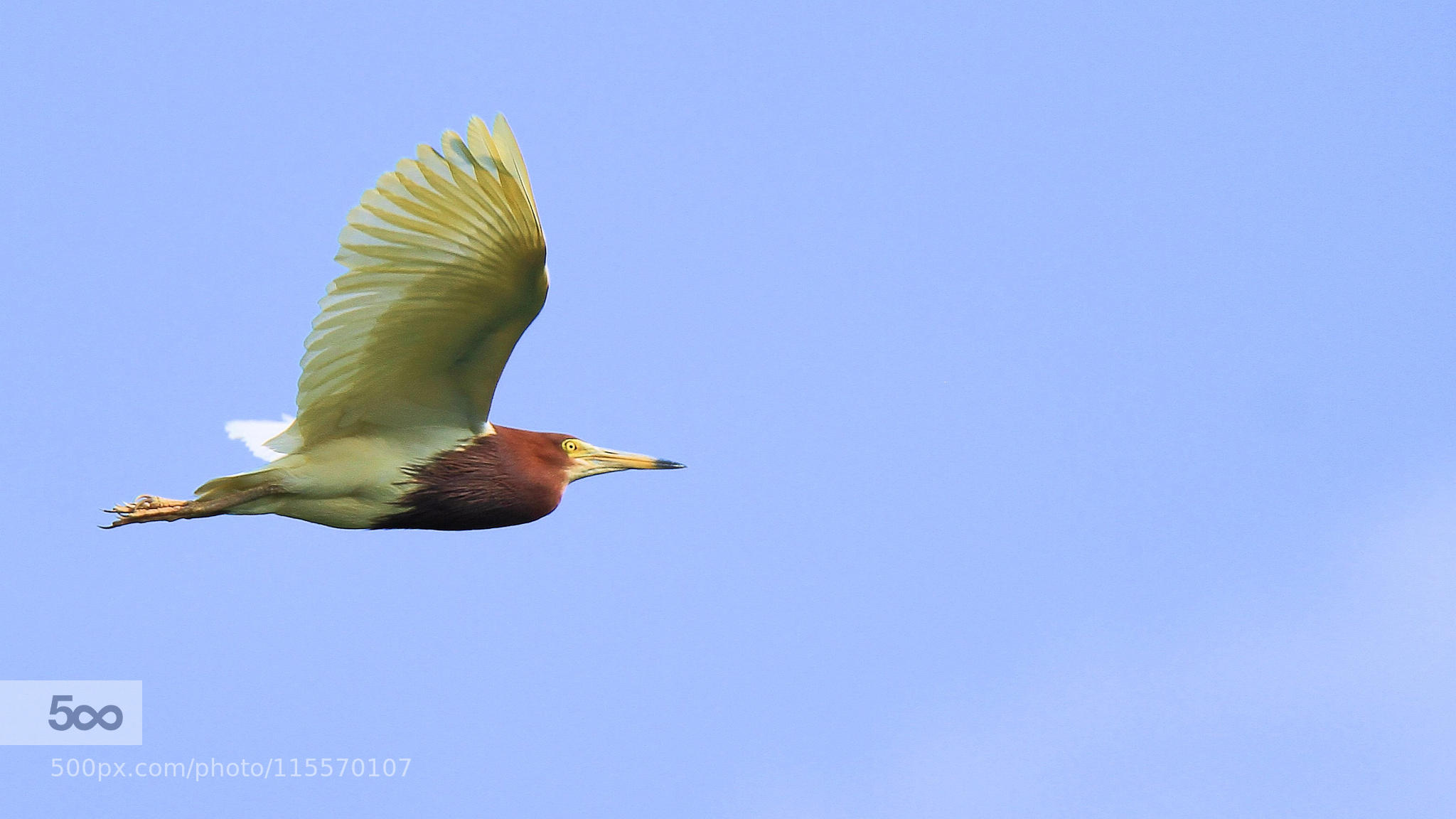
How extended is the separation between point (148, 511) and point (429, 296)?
2.59 metres

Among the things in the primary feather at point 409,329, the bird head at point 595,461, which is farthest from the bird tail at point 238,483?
the bird head at point 595,461

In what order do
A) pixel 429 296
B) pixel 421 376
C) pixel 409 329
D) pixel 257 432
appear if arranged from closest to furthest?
1. pixel 429 296
2. pixel 409 329
3. pixel 421 376
4. pixel 257 432

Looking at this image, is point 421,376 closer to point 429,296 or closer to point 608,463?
point 429,296

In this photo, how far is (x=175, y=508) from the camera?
11305 mm

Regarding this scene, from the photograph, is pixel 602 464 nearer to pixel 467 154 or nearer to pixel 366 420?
pixel 366 420

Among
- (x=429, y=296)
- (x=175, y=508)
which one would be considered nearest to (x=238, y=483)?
(x=175, y=508)

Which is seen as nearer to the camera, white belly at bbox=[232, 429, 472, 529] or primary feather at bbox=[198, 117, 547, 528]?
primary feather at bbox=[198, 117, 547, 528]

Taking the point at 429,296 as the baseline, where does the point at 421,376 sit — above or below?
below

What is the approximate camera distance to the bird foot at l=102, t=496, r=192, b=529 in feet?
37.1

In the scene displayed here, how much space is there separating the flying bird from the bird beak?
1.1 inches

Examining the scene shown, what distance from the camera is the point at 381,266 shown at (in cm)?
1044

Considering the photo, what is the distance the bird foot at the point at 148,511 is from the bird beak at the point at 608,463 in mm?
2745

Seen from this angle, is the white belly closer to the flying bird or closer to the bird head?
the flying bird

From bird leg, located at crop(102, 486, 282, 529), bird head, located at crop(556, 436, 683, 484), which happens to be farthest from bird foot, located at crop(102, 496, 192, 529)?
bird head, located at crop(556, 436, 683, 484)
